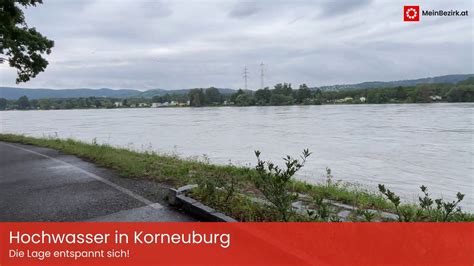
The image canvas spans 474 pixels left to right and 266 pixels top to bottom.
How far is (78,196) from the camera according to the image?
6.39 metres

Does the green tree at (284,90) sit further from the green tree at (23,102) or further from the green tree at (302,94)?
the green tree at (23,102)

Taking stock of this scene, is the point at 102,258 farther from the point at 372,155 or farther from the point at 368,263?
the point at 372,155

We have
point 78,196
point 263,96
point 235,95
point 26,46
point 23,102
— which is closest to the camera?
point 78,196

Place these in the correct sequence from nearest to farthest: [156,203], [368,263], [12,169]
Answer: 1. [368,263]
2. [156,203]
3. [12,169]

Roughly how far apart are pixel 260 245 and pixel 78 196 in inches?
159

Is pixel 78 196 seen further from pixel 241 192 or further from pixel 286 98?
pixel 286 98

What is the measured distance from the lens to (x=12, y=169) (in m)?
10.1

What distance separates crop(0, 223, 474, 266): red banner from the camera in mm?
3494

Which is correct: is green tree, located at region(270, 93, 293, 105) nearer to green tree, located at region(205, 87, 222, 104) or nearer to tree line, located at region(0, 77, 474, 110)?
tree line, located at region(0, 77, 474, 110)

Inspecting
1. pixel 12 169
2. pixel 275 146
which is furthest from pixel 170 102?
pixel 12 169

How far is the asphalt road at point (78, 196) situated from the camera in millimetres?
5211

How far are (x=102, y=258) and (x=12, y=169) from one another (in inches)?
321

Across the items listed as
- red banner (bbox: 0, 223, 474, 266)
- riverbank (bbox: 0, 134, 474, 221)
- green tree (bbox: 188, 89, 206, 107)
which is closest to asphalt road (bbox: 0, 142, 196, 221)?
riverbank (bbox: 0, 134, 474, 221)

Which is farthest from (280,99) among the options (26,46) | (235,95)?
(26,46)
